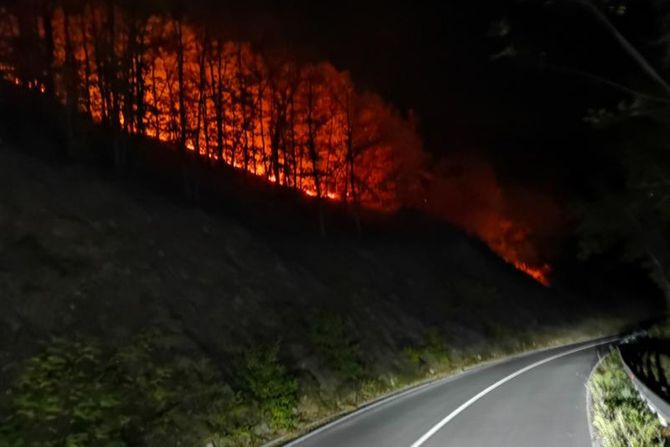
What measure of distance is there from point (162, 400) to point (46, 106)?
19607 millimetres

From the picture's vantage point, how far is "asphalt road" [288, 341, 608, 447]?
11805mm

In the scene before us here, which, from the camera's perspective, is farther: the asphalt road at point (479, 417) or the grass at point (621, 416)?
the asphalt road at point (479, 417)

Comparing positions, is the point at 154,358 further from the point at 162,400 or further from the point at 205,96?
the point at 205,96

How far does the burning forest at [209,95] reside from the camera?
26.2 metres

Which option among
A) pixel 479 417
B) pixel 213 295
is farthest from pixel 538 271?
pixel 479 417

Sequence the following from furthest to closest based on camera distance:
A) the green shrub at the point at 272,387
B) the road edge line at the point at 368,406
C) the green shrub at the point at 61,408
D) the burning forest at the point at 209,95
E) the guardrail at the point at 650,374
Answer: the burning forest at the point at 209,95
the green shrub at the point at 272,387
the road edge line at the point at 368,406
the guardrail at the point at 650,374
the green shrub at the point at 61,408

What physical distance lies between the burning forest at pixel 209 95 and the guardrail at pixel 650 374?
18.5 metres

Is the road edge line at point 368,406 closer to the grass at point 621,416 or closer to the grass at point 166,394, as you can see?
the grass at point 166,394

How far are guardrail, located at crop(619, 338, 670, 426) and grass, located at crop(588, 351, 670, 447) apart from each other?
19 centimetres

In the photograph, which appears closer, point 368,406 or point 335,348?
point 368,406

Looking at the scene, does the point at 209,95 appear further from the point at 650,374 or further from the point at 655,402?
the point at 655,402

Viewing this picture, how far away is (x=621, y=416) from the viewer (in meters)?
10.4

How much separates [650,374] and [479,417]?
8133 mm

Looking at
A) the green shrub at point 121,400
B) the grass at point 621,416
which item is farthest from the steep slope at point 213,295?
the grass at point 621,416
